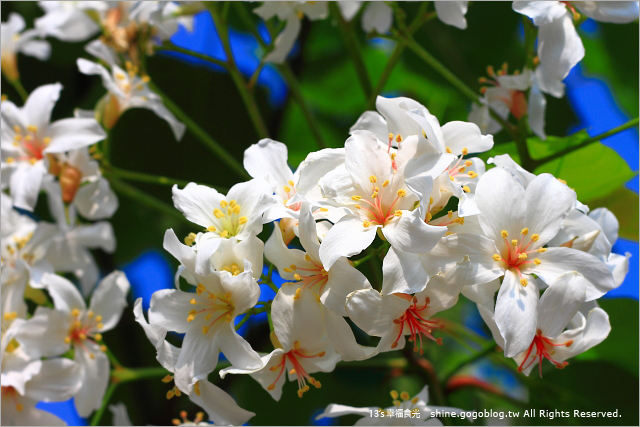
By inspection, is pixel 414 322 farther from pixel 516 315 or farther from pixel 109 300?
pixel 109 300

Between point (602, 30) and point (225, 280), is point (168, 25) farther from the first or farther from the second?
point (602, 30)

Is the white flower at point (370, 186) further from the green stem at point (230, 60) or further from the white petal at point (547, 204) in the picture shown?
the green stem at point (230, 60)

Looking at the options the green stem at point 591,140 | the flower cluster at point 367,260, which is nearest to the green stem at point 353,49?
the flower cluster at point 367,260

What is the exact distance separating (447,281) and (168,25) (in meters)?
0.96

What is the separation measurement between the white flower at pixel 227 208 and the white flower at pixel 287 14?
0.43 m

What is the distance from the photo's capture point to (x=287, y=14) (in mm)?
1129

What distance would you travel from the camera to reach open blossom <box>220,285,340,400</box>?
74 centimetres

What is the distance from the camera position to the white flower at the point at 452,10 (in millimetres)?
1025

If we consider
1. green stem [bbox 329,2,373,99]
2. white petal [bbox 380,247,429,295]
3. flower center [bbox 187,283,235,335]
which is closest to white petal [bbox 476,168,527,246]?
white petal [bbox 380,247,429,295]

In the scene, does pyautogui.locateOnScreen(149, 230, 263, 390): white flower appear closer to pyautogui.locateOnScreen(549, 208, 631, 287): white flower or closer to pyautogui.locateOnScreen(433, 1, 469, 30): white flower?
pyautogui.locateOnScreen(549, 208, 631, 287): white flower

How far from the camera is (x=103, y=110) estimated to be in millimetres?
1234

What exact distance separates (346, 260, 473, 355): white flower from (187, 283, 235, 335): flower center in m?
0.19

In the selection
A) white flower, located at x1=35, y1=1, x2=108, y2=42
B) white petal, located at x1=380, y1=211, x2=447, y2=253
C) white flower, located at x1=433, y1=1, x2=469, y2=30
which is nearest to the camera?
white petal, located at x1=380, y1=211, x2=447, y2=253

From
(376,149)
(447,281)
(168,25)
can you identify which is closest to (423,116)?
(376,149)
